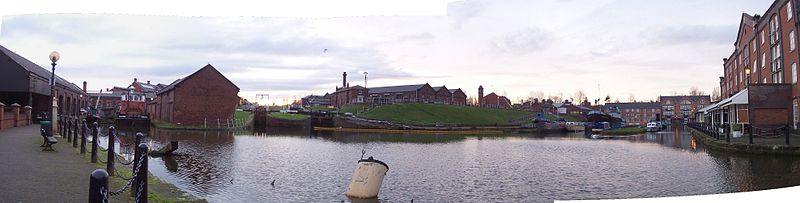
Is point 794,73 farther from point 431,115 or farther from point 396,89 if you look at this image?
point 396,89

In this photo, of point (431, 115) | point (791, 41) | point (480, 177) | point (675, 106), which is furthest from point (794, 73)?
point (675, 106)

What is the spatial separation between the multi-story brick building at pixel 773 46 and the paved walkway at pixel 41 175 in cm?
2127

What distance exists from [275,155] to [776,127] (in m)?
22.2

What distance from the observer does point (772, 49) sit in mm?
27453

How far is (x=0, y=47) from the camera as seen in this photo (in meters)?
32.8

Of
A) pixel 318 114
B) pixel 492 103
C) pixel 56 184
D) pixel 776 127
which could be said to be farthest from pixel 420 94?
pixel 56 184

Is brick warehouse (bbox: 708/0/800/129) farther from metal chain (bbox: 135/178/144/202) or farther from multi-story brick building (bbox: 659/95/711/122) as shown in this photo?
multi-story brick building (bbox: 659/95/711/122)

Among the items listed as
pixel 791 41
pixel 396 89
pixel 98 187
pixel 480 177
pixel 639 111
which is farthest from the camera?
pixel 639 111

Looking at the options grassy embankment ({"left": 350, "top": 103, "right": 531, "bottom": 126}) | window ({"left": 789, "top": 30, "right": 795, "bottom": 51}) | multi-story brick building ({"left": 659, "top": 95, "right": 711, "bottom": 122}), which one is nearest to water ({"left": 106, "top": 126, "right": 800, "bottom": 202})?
window ({"left": 789, "top": 30, "right": 795, "bottom": 51})

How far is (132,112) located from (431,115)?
3773cm

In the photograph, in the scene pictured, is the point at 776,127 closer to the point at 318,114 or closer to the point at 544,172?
the point at 544,172

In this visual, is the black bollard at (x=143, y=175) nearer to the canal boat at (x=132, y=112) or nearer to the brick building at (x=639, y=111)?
the canal boat at (x=132, y=112)

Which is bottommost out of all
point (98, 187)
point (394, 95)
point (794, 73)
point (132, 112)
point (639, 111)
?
point (98, 187)

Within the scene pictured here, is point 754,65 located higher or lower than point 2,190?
higher
